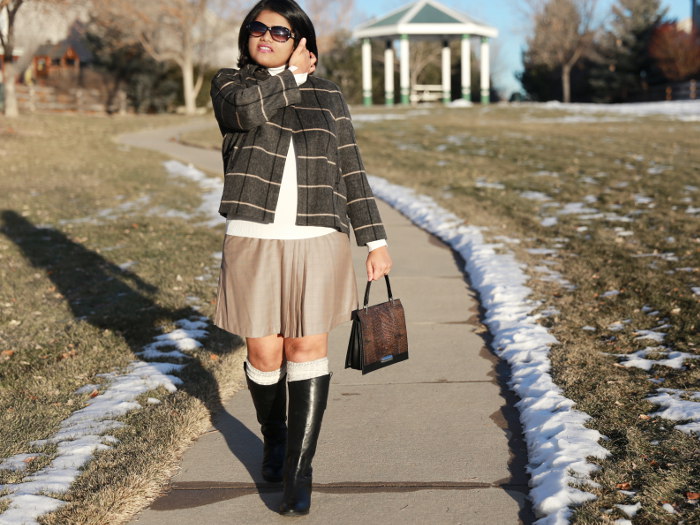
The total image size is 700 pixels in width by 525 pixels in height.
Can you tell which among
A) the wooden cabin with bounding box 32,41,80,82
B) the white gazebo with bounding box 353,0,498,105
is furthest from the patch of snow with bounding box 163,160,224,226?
the wooden cabin with bounding box 32,41,80,82

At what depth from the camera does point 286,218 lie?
2.76 metres

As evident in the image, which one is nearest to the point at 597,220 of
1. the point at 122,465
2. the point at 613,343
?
the point at 613,343

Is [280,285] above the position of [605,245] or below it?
above

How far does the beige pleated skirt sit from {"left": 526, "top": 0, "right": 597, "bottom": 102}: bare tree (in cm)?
4433

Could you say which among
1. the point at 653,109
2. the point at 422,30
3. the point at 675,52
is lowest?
the point at 653,109

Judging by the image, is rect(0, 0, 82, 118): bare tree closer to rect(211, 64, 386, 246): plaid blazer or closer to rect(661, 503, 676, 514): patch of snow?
rect(211, 64, 386, 246): plaid blazer

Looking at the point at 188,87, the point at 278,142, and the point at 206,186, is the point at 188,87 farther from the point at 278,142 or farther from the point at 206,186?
the point at 278,142

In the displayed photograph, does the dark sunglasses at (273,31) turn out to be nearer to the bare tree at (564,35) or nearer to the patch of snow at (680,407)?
the patch of snow at (680,407)

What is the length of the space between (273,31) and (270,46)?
5 cm

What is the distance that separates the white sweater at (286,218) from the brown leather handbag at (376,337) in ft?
1.24

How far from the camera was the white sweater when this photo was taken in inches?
108

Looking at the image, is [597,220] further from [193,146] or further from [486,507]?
[193,146]

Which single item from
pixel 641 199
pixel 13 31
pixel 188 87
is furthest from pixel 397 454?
pixel 188 87

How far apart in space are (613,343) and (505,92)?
61.6 meters
